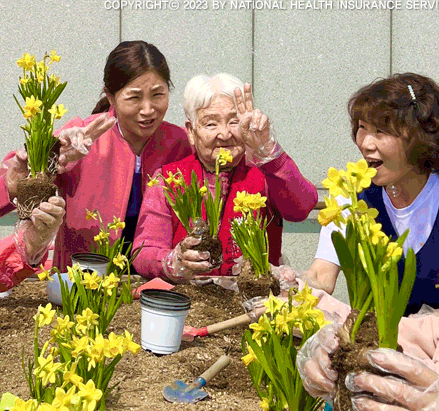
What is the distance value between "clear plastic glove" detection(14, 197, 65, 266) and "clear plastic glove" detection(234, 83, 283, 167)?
0.74 metres

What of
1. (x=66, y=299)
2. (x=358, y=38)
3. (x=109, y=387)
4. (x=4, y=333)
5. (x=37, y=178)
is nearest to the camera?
(x=109, y=387)

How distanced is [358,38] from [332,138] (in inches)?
30.2

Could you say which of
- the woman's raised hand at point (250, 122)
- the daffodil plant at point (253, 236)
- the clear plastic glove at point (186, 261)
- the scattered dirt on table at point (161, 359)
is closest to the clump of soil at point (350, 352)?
the scattered dirt on table at point (161, 359)

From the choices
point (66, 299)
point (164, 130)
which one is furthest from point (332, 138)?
point (66, 299)

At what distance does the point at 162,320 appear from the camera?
2418 mm

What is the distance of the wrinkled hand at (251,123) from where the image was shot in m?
2.94

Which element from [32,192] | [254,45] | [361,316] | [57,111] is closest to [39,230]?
[32,192]

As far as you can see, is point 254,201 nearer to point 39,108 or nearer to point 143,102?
point 39,108

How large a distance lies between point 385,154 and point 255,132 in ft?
1.69

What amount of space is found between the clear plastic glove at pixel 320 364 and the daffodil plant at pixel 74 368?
42 cm

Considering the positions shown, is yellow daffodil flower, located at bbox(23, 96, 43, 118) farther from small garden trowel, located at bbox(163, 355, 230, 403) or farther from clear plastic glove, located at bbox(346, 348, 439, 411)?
clear plastic glove, located at bbox(346, 348, 439, 411)

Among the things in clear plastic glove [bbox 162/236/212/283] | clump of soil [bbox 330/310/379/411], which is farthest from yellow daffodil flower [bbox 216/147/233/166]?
clump of soil [bbox 330/310/379/411]

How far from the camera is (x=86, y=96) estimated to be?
232 inches

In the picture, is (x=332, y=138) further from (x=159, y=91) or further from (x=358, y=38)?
(x=159, y=91)
